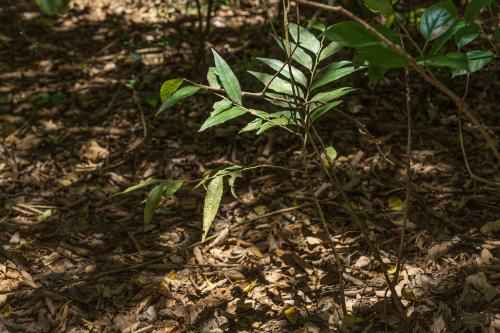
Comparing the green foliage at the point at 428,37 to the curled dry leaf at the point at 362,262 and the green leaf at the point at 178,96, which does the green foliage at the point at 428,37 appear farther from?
the curled dry leaf at the point at 362,262

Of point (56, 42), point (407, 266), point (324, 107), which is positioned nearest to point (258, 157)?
point (407, 266)

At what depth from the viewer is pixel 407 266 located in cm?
257

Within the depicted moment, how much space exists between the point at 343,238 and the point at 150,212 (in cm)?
135

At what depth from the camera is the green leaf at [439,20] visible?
145 centimetres

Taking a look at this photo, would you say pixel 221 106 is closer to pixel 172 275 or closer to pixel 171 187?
pixel 171 187

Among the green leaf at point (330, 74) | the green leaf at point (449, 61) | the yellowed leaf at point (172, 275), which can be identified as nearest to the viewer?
the green leaf at point (449, 61)

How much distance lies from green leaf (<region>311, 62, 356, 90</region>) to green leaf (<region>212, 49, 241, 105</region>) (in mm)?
230

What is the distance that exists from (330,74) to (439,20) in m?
0.42

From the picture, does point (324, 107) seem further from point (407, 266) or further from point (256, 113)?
point (407, 266)

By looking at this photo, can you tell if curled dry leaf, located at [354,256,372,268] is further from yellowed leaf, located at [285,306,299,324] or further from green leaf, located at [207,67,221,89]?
green leaf, located at [207,67,221,89]

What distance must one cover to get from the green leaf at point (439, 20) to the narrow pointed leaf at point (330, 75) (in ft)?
1.06

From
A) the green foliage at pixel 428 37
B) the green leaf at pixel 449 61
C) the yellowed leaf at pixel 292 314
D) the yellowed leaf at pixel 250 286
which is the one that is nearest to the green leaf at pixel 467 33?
the green foliage at pixel 428 37

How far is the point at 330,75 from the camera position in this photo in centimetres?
180

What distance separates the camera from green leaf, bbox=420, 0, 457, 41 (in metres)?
1.45
